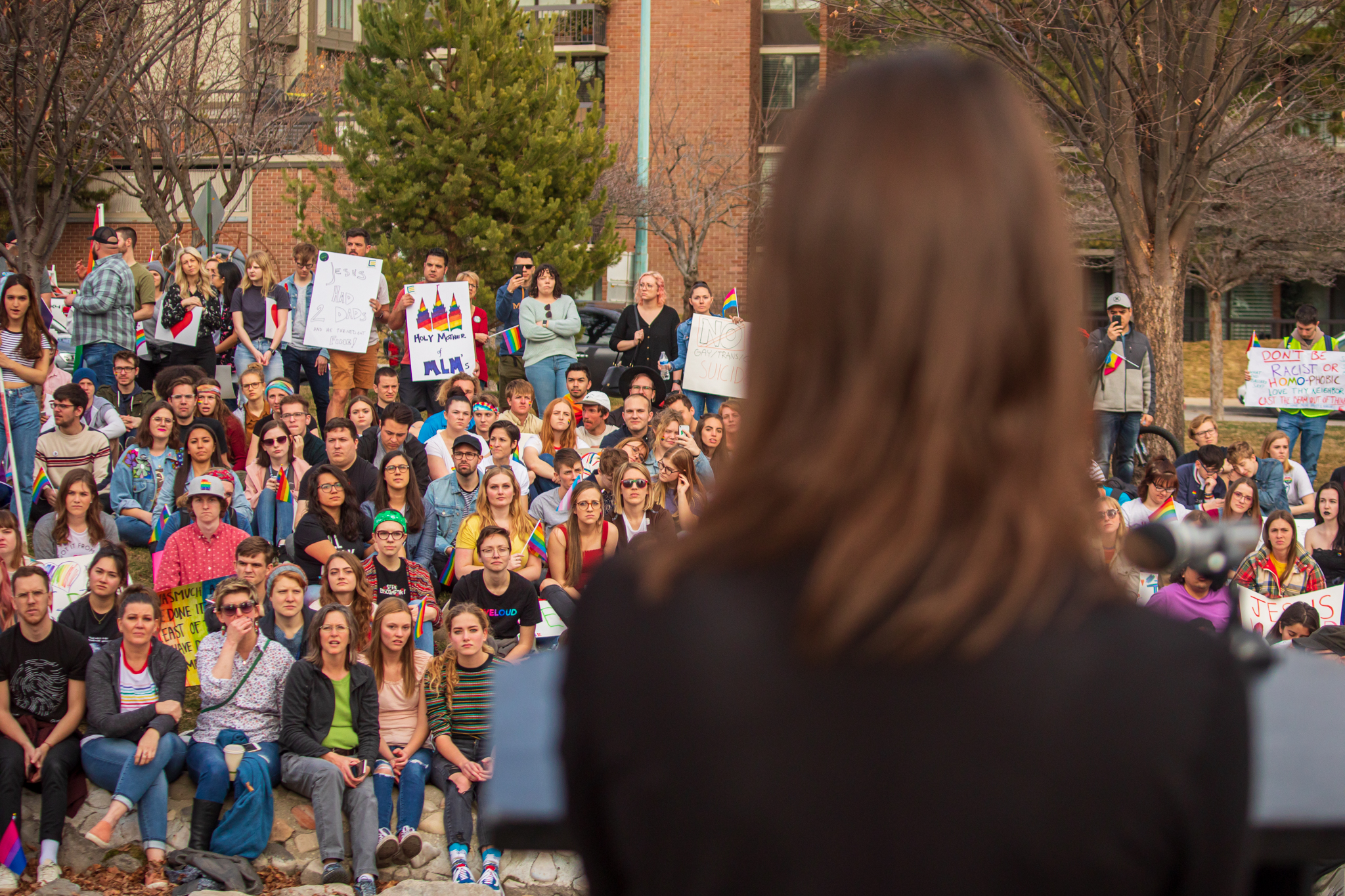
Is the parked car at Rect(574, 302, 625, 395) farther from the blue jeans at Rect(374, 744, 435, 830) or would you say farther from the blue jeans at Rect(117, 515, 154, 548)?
the blue jeans at Rect(374, 744, 435, 830)

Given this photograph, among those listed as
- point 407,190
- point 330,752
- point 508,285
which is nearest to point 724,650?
point 330,752

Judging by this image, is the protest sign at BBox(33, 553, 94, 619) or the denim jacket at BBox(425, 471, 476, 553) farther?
the denim jacket at BBox(425, 471, 476, 553)

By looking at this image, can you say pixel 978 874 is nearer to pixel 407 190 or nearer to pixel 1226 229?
pixel 407 190

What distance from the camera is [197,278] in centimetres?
1207

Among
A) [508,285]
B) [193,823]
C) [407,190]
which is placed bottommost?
[193,823]

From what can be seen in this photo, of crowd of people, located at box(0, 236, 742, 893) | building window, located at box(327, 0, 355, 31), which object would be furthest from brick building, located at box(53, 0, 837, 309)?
crowd of people, located at box(0, 236, 742, 893)

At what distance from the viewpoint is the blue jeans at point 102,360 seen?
11.7 meters

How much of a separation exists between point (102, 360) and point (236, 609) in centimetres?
581

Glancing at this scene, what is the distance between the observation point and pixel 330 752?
6926 mm

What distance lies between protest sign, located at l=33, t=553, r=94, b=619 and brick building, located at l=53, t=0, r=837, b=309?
80.6ft

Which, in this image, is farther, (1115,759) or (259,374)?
(259,374)

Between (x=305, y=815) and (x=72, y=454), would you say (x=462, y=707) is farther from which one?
(x=72, y=454)

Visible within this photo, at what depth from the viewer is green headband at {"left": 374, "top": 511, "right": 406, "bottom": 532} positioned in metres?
8.09

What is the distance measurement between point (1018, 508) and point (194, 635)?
7365 millimetres
